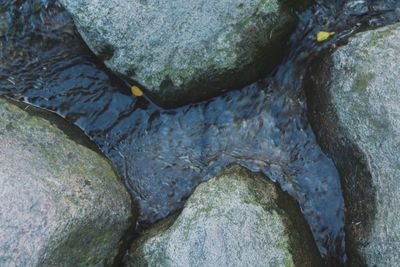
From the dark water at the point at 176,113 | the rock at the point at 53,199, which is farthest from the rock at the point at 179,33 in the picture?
the rock at the point at 53,199

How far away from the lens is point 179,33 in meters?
3.67

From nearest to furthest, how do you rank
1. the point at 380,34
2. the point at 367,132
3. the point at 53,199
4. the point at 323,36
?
the point at 53,199
the point at 367,132
the point at 380,34
the point at 323,36

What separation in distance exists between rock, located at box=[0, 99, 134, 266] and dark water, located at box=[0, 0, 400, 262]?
342 mm

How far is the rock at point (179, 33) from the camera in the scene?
3650 mm

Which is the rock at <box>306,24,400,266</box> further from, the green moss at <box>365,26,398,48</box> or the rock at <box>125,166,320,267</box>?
the rock at <box>125,166,320,267</box>

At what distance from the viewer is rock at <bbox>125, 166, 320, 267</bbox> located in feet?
10.8

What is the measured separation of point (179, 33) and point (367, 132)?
4.73ft

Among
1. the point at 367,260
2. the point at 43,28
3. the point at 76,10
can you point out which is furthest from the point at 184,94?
the point at 367,260

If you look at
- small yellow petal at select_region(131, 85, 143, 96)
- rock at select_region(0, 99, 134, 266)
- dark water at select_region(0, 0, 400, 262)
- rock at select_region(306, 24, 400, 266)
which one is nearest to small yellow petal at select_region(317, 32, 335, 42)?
dark water at select_region(0, 0, 400, 262)

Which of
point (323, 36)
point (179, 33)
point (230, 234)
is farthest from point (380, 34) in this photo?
point (230, 234)

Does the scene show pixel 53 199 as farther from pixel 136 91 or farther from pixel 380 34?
pixel 380 34

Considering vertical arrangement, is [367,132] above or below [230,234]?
below

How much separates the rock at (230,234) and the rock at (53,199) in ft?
1.06

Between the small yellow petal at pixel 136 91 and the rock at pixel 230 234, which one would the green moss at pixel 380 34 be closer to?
the rock at pixel 230 234
